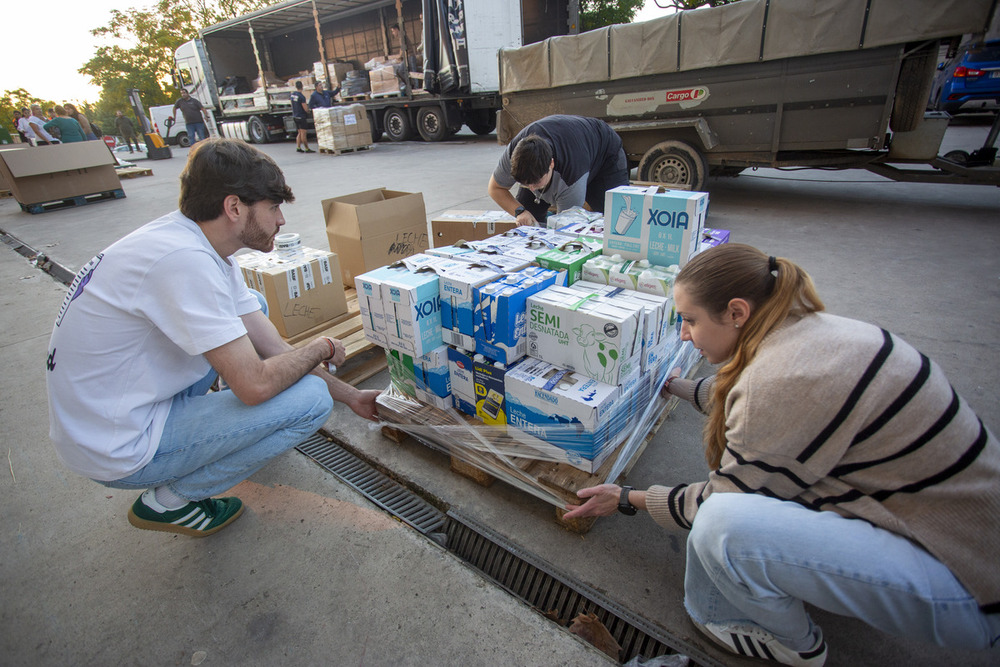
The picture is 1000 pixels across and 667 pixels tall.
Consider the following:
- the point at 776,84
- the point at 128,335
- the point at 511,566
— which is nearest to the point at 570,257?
the point at 511,566

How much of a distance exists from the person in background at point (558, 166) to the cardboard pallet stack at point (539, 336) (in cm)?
81

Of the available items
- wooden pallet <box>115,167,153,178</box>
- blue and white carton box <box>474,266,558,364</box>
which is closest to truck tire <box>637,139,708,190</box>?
blue and white carton box <box>474,266,558,364</box>

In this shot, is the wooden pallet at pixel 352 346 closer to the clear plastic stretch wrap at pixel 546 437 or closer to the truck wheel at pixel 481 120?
the clear plastic stretch wrap at pixel 546 437

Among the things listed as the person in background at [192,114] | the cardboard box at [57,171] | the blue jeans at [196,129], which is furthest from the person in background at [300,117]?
the cardboard box at [57,171]

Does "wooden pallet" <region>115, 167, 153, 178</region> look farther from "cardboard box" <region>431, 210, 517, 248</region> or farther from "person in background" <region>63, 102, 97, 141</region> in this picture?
"cardboard box" <region>431, 210, 517, 248</region>

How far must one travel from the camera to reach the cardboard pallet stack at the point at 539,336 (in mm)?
1787

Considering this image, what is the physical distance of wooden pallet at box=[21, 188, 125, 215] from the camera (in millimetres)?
8298

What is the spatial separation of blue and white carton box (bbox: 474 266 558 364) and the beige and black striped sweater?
866 millimetres

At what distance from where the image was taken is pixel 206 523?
1.87 m

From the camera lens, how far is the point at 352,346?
2.89 metres

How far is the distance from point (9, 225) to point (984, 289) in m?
11.9

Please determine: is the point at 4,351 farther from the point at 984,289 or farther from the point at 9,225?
the point at 984,289

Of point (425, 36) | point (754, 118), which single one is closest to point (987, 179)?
point (754, 118)

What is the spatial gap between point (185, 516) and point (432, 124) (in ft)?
42.1
